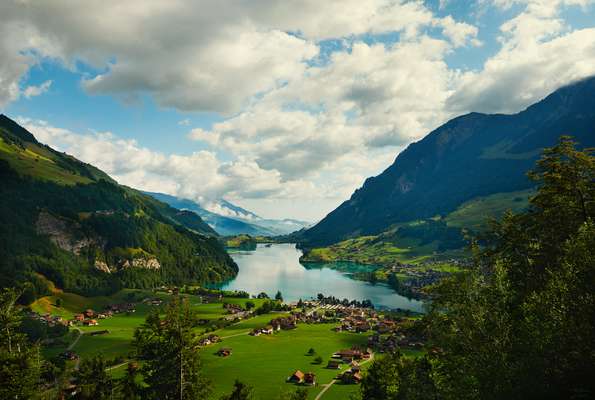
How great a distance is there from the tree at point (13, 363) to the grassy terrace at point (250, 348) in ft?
100

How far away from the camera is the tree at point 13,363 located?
107 ft

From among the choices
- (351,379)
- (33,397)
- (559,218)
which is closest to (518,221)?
(559,218)

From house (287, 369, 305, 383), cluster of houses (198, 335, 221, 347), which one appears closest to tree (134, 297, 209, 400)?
house (287, 369, 305, 383)

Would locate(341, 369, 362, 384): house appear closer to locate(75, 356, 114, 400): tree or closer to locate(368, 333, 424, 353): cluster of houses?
locate(368, 333, 424, 353): cluster of houses

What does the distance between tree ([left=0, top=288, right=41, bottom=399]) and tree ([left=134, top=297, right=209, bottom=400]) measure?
965 centimetres

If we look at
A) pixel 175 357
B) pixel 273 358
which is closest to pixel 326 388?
pixel 273 358

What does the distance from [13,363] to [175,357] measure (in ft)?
45.0

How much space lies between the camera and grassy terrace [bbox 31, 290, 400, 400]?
85125 millimetres

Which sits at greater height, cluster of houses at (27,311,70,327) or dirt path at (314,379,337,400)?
cluster of houses at (27,311,70,327)

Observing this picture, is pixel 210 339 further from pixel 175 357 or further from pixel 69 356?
pixel 175 357

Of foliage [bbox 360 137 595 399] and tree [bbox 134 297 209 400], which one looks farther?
tree [bbox 134 297 209 400]

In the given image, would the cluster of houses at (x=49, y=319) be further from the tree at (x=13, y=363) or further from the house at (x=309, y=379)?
the tree at (x=13, y=363)

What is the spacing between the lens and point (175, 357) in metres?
34.3

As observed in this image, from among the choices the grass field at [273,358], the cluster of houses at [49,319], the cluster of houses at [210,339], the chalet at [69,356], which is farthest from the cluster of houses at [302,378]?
the cluster of houses at [49,319]
